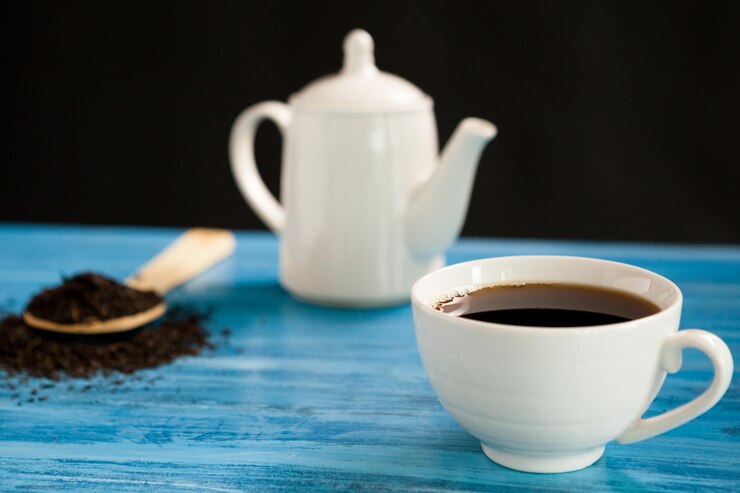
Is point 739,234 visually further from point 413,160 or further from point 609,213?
point 413,160

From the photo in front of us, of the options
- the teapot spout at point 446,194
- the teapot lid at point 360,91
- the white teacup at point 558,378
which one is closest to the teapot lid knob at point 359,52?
the teapot lid at point 360,91

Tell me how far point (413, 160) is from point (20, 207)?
1.26m

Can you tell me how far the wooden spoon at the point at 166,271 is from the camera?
976mm

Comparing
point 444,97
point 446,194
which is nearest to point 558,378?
point 446,194

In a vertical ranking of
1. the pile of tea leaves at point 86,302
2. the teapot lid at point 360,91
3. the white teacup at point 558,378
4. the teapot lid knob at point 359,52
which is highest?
the teapot lid knob at point 359,52

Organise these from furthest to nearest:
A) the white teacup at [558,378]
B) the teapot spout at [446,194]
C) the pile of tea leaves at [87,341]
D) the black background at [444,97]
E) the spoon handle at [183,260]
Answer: the black background at [444,97] < the spoon handle at [183,260] < the teapot spout at [446,194] < the pile of tea leaves at [87,341] < the white teacup at [558,378]

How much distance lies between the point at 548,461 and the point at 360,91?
54 centimetres

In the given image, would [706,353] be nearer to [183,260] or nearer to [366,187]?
[366,187]

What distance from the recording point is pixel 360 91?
1126mm

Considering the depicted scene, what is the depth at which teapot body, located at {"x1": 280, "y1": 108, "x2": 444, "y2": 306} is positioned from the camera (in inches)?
44.2

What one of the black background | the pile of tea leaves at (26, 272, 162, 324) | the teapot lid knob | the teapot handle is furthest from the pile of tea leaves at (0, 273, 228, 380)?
the black background

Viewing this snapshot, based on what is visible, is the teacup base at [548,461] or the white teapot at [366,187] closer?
the teacup base at [548,461]

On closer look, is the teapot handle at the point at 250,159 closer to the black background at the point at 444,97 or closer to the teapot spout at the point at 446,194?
the teapot spout at the point at 446,194

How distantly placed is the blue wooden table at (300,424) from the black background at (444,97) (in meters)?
0.80
